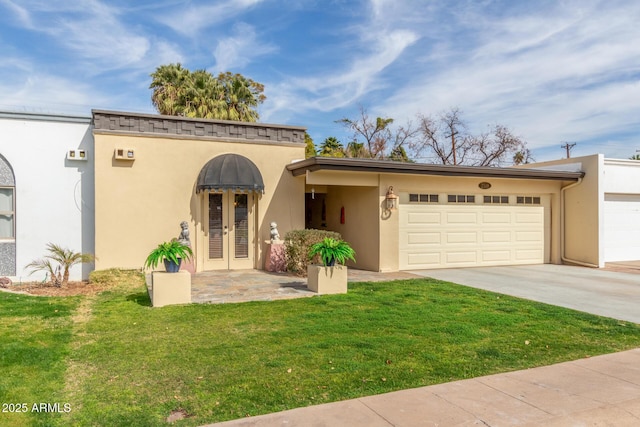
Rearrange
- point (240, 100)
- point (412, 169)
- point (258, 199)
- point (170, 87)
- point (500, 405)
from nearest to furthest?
point (500, 405) < point (412, 169) < point (258, 199) < point (170, 87) < point (240, 100)

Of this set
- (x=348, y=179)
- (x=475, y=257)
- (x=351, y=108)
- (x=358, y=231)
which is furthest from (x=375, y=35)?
(x=351, y=108)

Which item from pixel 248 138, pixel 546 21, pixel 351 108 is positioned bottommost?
pixel 248 138

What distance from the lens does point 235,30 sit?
1340 cm

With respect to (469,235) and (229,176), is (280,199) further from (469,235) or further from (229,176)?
(469,235)

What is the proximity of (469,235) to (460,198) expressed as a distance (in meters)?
1.21

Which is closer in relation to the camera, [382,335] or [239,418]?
[239,418]

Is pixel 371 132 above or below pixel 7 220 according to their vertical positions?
above

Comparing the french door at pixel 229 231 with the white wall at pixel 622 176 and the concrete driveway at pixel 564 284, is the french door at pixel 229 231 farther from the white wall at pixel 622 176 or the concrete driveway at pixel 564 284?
the white wall at pixel 622 176

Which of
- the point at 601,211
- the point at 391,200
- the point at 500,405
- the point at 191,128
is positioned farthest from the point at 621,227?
the point at 191,128

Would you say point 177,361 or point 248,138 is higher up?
point 248,138

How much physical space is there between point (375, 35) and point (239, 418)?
13370 mm

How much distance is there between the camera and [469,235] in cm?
1330

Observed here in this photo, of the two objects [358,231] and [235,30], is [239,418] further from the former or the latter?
[235,30]

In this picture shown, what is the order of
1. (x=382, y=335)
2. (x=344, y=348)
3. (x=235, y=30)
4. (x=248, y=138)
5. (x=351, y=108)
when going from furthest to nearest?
(x=351, y=108), (x=235, y=30), (x=248, y=138), (x=382, y=335), (x=344, y=348)
